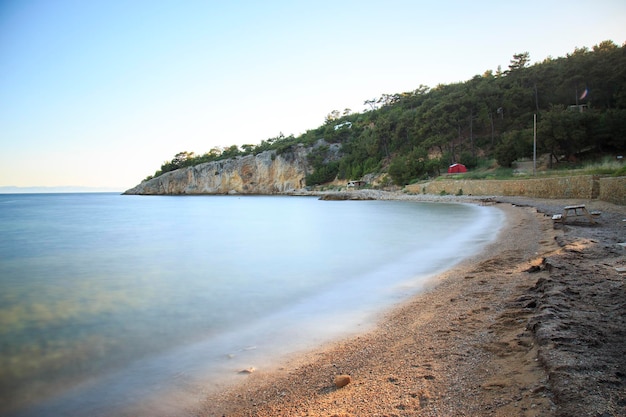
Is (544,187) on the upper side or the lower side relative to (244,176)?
lower

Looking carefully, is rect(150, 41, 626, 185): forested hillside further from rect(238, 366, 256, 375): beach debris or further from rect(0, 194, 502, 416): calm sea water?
rect(238, 366, 256, 375): beach debris

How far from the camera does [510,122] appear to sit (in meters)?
41.0

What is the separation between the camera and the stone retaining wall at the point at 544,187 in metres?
13.3

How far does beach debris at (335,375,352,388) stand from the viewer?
2706 mm

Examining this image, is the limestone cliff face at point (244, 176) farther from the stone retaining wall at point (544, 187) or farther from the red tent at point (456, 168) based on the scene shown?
the stone retaining wall at point (544, 187)

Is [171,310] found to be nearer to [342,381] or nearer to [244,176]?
[342,381]

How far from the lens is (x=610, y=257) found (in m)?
5.23

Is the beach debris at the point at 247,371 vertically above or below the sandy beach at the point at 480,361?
below

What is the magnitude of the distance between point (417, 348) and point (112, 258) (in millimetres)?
9550

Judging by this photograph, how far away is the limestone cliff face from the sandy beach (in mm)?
60777

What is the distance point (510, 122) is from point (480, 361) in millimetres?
44943

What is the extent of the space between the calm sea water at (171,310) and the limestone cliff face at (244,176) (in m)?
55.3

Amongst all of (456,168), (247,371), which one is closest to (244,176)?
(456,168)

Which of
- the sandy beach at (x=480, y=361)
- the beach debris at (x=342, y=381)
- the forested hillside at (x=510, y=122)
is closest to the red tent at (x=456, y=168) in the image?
the forested hillside at (x=510, y=122)
